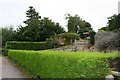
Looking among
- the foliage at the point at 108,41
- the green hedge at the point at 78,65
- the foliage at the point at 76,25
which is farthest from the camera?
the foliage at the point at 76,25

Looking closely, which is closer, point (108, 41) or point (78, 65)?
point (78, 65)

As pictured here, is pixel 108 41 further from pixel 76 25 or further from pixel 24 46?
pixel 76 25

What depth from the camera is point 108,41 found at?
84.9 ft

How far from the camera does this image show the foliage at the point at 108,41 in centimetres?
2364

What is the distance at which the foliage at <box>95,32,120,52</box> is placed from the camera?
2364 centimetres

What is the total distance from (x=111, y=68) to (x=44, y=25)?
5531 centimetres

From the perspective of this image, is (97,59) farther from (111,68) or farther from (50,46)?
(50,46)

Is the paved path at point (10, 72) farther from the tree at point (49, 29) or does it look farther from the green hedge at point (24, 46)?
the tree at point (49, 29)

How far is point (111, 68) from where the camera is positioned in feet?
30.5

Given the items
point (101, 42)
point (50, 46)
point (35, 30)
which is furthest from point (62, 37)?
point (101, 42)

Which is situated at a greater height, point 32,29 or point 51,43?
point 32,29

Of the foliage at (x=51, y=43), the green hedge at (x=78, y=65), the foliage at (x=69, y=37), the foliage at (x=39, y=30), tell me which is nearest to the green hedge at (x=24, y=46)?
the foliage at (x=51, y=43)

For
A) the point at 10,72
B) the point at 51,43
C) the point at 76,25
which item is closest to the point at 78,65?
the point at 10,72

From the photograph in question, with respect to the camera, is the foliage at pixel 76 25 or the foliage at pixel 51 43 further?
the foliage at pixel 76 25
